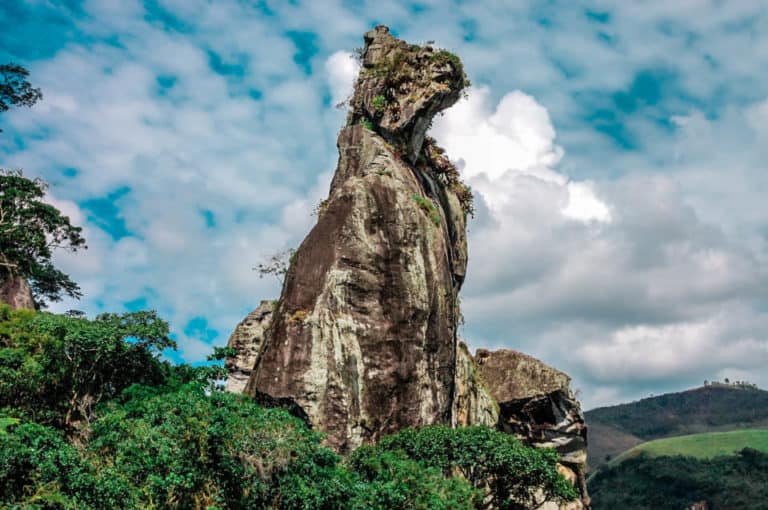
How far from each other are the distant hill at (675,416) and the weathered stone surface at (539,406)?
8886 centimetres

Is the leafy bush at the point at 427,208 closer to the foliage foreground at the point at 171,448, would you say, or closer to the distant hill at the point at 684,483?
the foliage foreground at the point at 171,448

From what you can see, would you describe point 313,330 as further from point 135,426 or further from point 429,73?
point 429,73

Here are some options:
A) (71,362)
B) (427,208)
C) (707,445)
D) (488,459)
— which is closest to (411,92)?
(427,208)

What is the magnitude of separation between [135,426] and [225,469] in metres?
2.68

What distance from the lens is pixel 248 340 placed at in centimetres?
3206

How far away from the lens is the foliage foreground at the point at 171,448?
40.5 feet

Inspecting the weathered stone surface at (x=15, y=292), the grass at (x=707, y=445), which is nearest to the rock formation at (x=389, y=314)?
the weathered stone surface at (x=15, y=292)

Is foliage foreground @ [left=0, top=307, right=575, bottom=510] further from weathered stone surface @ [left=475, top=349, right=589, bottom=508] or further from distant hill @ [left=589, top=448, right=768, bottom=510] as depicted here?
distant hill @ [left=589, top=448, right=768, bottom=510]

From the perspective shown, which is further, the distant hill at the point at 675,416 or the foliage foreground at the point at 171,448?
the distant hill at the point at 675,416

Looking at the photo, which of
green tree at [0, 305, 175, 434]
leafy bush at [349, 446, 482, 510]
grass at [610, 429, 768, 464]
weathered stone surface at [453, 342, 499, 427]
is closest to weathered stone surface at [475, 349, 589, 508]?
weathered stone surface at [453, 342, 499, 427]

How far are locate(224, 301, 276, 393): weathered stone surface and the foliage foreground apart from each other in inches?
295

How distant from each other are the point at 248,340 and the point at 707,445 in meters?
86.9

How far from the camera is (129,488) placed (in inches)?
520

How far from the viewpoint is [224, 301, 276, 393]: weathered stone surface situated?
3140 centimetres
